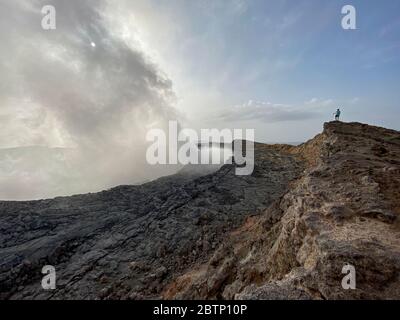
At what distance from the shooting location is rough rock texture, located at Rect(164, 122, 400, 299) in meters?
6.14

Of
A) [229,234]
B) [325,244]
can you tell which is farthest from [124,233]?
[325,244]

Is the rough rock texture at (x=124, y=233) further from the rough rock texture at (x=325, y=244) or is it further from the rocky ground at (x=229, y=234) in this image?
the rough rock texture at (x=325, y=244)

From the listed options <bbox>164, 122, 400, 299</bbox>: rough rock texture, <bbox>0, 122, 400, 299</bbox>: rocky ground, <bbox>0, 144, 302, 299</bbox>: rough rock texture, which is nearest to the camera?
<bbox>164, 122, 400, 299</bbox>: rough rock texture

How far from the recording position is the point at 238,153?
31750 millimetres

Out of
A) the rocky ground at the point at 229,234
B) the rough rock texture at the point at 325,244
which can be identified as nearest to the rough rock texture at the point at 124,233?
the rocky ground at the point at 229,234

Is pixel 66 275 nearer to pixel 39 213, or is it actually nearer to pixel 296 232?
pixel 39 213

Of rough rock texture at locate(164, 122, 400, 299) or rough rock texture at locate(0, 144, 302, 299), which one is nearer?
rough rock texture at locate(164, 122, 400, 299)

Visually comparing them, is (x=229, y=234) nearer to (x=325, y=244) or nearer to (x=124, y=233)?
(x=124, y=233)

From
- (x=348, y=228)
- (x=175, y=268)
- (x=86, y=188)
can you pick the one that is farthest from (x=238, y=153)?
(x=86, y=188)

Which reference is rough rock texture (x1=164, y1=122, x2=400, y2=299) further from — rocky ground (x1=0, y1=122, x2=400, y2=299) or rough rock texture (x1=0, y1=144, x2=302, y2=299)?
rough rock texture (x1=0, y1=144, x2=302, y2=299)

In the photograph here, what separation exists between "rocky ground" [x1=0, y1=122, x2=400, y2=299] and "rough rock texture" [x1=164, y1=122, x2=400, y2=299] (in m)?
0.04

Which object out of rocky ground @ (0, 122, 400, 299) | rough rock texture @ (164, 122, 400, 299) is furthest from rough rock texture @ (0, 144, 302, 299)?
rough rock texture @ (164, 122, 400, 299)

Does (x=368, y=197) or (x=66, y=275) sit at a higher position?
(x=368, y=197)
